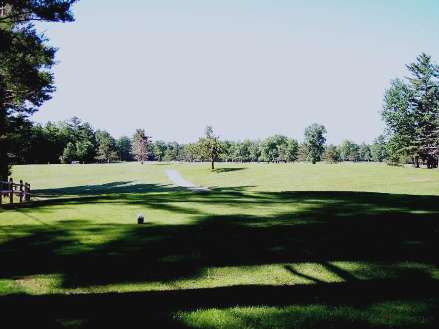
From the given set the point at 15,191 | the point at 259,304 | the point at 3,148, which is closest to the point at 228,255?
the point at 259,304

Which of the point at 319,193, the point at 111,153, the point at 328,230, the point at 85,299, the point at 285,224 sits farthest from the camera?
the point at 111,153

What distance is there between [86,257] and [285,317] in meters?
5.59

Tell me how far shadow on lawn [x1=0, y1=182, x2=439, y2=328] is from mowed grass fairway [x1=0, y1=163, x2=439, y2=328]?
3 centimetres

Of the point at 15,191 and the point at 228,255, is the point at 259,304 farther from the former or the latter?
the point at 15,191

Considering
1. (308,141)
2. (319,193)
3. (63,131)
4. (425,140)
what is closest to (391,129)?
(425,140)

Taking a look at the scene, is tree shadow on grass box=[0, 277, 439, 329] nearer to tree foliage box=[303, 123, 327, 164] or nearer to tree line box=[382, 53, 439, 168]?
tree line box=[382, 53, 439, 168]

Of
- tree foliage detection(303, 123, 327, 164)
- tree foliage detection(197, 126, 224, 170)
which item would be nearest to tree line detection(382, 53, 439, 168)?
tree foliage detection(197, 126, 224, 170)

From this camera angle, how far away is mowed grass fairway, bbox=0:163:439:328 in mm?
5305

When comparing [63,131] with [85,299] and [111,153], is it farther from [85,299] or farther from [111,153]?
[85,299]

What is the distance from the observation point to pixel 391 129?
92062mm

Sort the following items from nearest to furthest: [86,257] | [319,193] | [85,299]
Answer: [85,299]
[86,257]
[319,193]

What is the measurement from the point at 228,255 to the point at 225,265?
694mm

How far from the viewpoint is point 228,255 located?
28.7 feet

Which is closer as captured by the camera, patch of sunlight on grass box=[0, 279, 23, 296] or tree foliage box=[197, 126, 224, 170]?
patch of sunlight on grass box=[0, 279, 23, 296]
